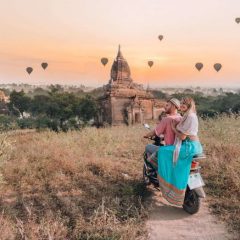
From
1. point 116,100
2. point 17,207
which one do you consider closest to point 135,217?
point 17,207

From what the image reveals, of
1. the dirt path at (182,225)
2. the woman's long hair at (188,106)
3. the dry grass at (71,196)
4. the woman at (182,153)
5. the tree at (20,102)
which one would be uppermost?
the woman's long hair at (188,106)

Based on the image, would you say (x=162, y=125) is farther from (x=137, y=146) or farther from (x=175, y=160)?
(x=137, y=146)

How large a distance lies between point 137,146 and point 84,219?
560 centimetres

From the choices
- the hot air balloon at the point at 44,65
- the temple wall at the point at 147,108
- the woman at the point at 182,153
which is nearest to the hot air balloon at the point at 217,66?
the temple wall at the point at 147,108

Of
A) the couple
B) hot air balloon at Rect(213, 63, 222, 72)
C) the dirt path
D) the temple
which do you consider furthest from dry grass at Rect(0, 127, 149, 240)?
the temple

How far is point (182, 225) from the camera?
14.6 feet

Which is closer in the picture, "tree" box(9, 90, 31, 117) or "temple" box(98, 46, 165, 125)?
"temple" box(98, 46, 165, 125)

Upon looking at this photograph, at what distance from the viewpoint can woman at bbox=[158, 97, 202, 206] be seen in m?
4.57

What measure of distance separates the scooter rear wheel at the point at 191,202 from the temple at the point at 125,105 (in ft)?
127

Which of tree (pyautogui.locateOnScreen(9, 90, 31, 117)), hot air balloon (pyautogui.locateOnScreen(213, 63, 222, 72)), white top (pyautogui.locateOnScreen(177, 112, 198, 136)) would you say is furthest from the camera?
tree (pyautogui.locateOnScreen(9, 90, 31, 117))

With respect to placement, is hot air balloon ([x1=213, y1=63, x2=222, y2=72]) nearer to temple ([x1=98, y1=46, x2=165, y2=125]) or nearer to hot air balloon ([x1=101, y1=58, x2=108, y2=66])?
temple ([x1=98, y1=46, x2=165, y2=125])

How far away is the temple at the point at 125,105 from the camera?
45.1 metres

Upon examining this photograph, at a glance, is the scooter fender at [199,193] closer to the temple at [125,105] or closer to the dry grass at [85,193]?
the dry grass at [85,193]

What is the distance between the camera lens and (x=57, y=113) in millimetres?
46344
